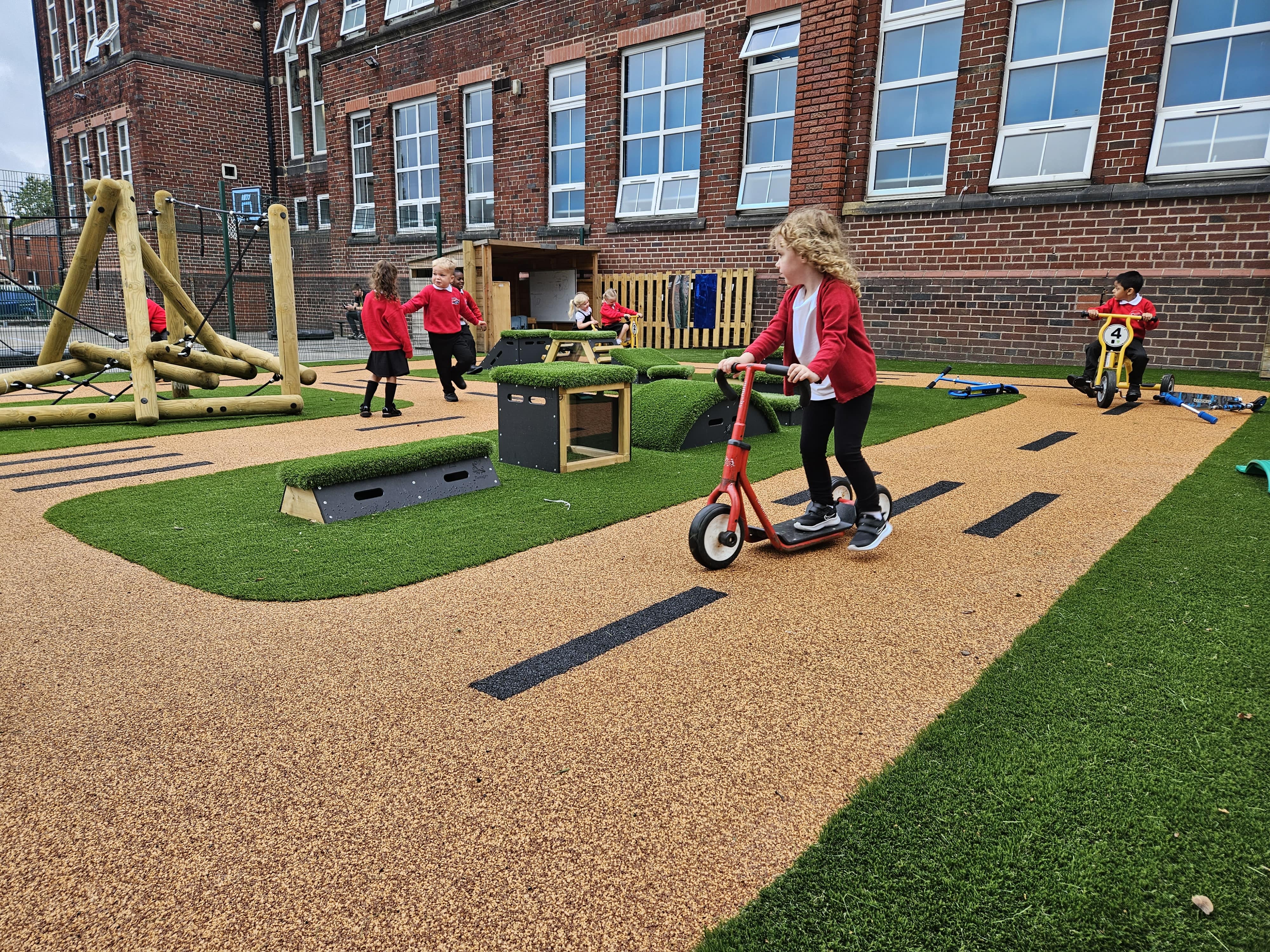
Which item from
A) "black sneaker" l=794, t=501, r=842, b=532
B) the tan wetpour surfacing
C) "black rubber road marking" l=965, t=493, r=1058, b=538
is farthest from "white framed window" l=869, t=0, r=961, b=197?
"black sneaker" l=794, t=501, r=842, b=532

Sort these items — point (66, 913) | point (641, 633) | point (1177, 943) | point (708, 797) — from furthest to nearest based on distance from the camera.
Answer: point (641, 633) → point (708, 797) → point (66, 913) → point (1177, 943)

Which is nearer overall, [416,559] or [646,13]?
[416,559]

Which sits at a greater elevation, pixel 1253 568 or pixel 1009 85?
pixel 1009 85

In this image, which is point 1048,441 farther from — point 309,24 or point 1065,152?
point 309,24

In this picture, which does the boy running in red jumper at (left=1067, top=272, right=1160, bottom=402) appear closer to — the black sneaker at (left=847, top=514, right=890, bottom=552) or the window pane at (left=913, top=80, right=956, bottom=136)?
the window pane at (left=913, top=80, right=956, bottom=136)

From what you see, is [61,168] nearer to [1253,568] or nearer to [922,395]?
[922,395]

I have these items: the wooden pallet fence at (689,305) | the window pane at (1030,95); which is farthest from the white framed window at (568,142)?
the window pane at (1030,95)

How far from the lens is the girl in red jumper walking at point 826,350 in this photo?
3633mm

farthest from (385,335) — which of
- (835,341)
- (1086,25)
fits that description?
(1086,25)

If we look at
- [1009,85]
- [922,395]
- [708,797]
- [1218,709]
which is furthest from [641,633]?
[1009,85]

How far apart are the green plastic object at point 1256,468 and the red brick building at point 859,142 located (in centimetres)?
657

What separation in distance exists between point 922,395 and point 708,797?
27.6 ft

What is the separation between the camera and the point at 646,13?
1612 centimetres

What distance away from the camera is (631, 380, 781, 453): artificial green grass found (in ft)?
22.2
